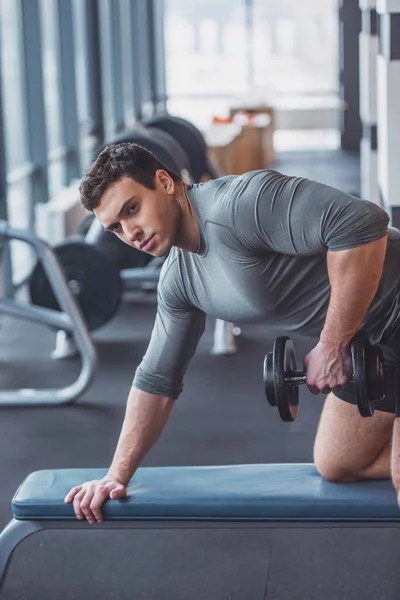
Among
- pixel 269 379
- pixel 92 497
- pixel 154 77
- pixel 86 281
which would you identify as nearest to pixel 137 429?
pixel 92 497

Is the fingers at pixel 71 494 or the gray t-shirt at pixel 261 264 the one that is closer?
the gray t-shirt at pixel 261 264

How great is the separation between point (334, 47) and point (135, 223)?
8.78 m

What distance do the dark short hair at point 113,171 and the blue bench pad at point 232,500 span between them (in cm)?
46

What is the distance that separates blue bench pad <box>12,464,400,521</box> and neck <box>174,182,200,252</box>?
1.26 feet

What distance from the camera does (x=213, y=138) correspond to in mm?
→ 6629

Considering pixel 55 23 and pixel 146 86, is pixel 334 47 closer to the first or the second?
pixel 146 86

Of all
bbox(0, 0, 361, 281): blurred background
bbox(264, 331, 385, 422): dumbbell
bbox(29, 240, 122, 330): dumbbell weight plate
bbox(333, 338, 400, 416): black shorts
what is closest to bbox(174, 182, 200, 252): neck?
bbox(264, 331, 385, 422): dumbbell

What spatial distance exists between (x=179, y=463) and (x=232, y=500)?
3.11ft

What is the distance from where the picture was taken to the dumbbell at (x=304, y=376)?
131 cm

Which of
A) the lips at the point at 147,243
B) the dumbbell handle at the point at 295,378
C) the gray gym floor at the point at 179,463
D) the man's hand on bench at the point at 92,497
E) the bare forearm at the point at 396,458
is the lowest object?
the gray gym floor at the point at 179,463

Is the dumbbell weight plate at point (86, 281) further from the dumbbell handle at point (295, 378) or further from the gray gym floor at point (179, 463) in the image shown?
the dumbbell handle at point (295, 378)

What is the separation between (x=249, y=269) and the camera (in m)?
1.41

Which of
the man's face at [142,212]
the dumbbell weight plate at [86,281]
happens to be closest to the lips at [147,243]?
the man's face at [142,212]

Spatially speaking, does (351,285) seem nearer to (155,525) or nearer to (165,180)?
(165,180)
